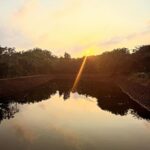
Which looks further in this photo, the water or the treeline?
the treeline

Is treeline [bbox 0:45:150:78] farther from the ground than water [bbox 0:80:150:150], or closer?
farther from the ground

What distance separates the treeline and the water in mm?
34610

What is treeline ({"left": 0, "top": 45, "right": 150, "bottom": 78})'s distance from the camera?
73.2m

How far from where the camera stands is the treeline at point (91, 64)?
73.2 metres

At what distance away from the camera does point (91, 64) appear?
10388 cm

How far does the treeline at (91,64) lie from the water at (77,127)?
34.6m

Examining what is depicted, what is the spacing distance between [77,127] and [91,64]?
7952cm

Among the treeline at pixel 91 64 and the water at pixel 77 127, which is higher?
the treeline at pixel 91 64

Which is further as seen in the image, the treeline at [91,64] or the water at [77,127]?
the treeline at [91,64]

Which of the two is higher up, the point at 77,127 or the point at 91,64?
the point at 91,64

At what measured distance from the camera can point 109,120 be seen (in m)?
27.2

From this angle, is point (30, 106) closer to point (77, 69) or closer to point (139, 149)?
point (139, 149)

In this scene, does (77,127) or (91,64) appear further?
(91,64)

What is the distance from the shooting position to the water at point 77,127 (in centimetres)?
1928
